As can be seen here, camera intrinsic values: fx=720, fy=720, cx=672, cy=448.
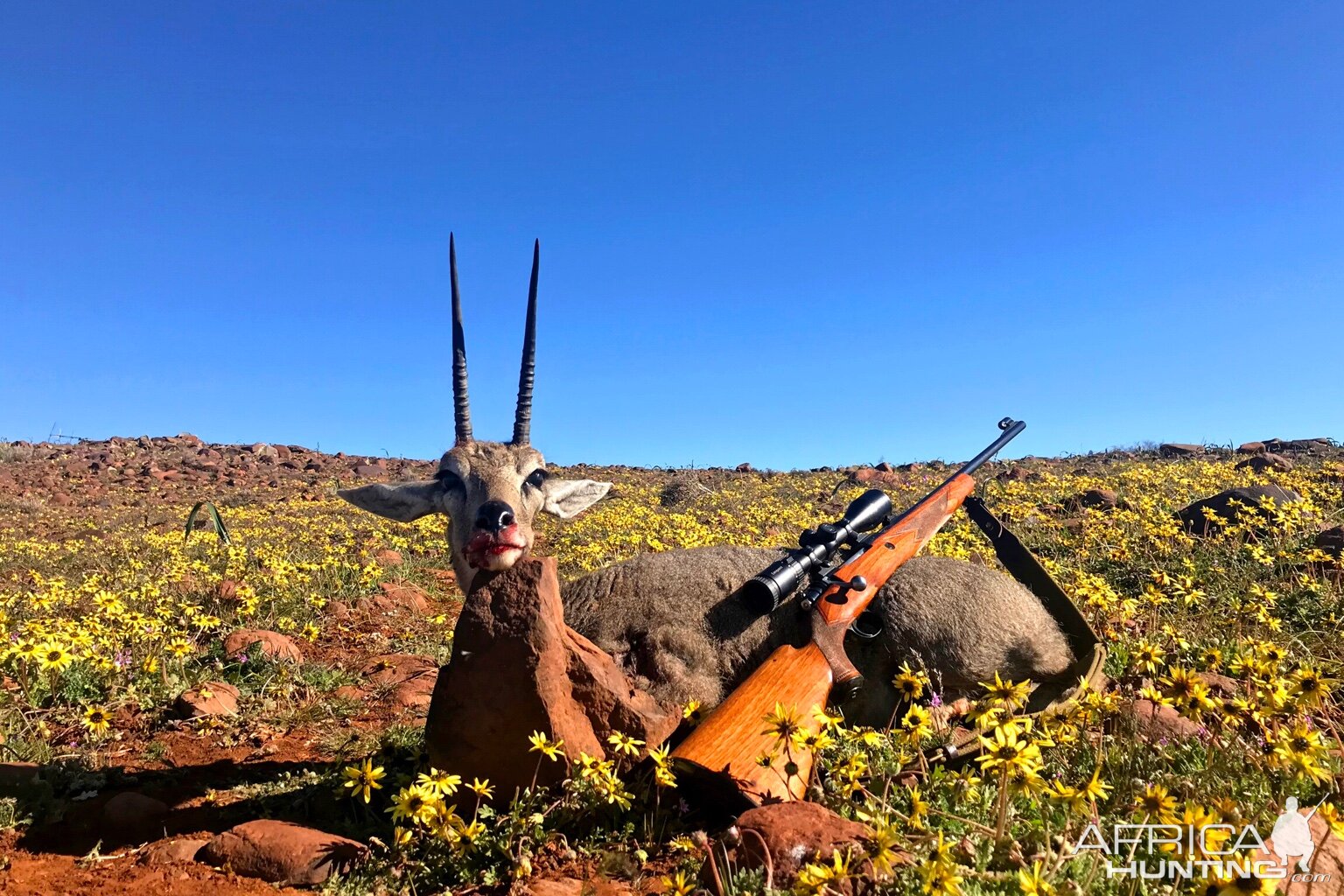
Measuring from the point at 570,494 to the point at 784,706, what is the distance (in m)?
3.94

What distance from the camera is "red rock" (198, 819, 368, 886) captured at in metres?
2.98

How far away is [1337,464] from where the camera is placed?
1336cm

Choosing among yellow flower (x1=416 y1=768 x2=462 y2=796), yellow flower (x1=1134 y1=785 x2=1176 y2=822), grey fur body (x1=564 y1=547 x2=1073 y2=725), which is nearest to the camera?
yellow flower (x1=1134 y1=785 x2=1176 y2=822)

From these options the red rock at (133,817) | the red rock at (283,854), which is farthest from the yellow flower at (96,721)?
the red rock at (283,854)

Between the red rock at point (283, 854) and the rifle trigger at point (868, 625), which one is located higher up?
the rifle trigger at point (868, 625)

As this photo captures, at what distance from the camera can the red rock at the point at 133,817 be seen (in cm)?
347

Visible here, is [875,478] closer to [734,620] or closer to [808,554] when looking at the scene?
[734,620]

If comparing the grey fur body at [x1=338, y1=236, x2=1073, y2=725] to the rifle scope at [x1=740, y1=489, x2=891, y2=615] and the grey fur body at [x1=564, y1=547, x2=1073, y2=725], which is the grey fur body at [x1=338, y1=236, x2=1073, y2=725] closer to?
the grey fur body at [x1=564, y1=547, x2=1073, y2=725]

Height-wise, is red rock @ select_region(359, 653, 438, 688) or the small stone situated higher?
the small stone

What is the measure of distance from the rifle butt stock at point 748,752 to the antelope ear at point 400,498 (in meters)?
3.52

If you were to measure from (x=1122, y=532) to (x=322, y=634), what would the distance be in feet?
29.4

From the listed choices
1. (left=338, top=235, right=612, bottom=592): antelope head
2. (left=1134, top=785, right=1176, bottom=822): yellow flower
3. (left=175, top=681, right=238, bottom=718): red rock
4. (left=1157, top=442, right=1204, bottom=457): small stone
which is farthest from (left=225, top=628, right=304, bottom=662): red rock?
(left=1157, top=442, right=1204, bottom=457): small stone
